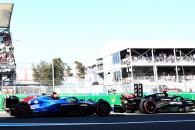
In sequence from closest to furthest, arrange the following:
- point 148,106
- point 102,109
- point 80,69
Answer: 1. point 102,109
2. point 148,106
3. point 80,69

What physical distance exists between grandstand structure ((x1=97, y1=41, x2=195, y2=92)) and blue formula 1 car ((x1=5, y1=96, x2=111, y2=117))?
28.0 meters

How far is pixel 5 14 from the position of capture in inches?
1957

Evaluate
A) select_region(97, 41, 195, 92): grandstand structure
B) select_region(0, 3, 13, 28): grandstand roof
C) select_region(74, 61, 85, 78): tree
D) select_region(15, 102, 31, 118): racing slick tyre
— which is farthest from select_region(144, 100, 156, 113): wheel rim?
select_region(74, 61, 85, 78): tree

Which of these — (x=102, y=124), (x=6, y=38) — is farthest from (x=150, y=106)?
(x=6, y=38)

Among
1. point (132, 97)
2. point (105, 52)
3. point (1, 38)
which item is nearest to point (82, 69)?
point (105, 52)

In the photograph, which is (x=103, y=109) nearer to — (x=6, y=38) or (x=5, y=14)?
(x=6, y=38)

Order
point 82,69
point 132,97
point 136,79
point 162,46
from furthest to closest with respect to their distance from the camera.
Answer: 1. point 82,69
2. point 162,46
3. point 136,79
4. point 132,97

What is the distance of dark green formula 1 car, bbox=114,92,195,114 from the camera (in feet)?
54.7

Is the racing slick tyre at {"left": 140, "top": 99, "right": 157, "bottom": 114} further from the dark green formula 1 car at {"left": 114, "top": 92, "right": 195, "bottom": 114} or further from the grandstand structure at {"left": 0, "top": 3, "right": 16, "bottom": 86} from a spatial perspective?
the grandstand structure at {"left": 0, "top": 3, "right": 16, "bottom": 86}

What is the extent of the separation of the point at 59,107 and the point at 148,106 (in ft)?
14.5

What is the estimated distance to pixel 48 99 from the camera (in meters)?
15.8

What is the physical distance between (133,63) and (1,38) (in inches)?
768

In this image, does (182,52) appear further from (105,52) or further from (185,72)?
(105,52)

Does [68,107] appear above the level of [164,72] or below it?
below
